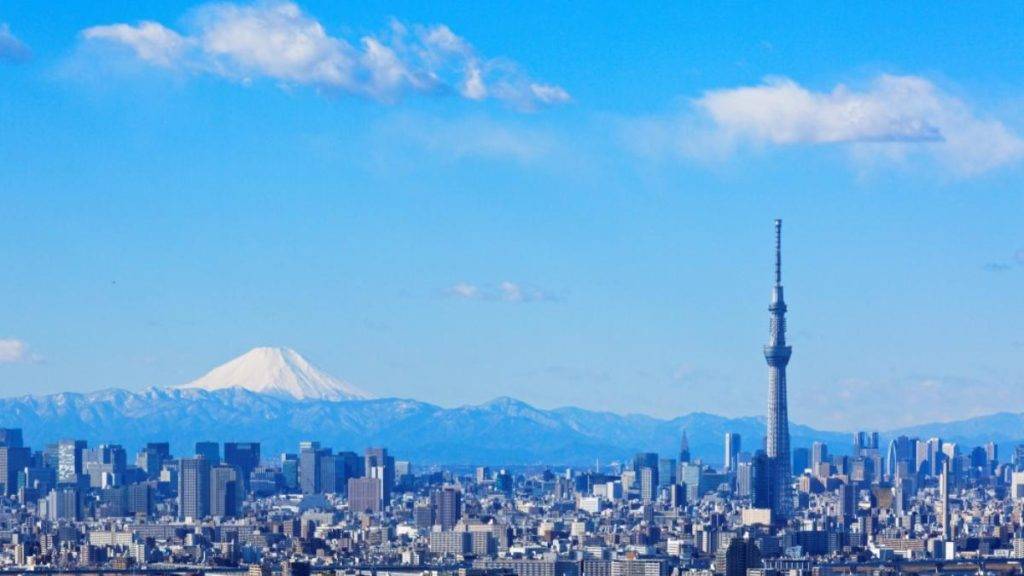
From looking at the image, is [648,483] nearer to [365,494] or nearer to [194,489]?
[365,494]

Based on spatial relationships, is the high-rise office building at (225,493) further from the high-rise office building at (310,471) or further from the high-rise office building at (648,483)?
the high-rise office building at (648,483)

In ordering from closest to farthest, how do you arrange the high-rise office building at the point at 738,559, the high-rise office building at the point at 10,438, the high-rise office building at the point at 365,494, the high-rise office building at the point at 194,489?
1. the high-rise office building at the point at 738,559
2. the high-rise office building at the point at 194,489
3. the high-rise office building at the point at 365,494
4. the high-rise office building at the point at 10,438

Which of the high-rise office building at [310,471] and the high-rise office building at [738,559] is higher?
the high-rise office building at [310,471]

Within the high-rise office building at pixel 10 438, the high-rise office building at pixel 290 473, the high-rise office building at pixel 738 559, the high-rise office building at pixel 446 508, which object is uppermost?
the high-rise office building at pixel 10 438

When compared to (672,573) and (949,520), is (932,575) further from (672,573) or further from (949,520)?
(949,520)

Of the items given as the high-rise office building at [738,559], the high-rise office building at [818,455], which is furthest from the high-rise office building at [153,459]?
the high-rise office building at [738,559]

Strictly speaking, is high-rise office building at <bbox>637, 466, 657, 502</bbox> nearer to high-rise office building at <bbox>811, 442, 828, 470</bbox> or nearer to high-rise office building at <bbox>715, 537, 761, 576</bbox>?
high-rise office building at <bbox>811, 442, 828, 470</bbox>

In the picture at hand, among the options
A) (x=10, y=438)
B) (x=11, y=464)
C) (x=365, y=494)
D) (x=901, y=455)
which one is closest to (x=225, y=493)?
(x=365, y=494)
